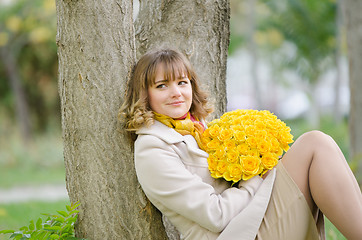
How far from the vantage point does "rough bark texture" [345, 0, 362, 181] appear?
554cm

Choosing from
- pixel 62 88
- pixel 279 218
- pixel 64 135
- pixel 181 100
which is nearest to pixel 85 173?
pixel 64 135

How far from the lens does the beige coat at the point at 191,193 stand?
7.75ft

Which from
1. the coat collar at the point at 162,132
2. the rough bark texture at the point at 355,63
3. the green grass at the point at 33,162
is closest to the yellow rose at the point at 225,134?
the coat collar at the point at 162,132

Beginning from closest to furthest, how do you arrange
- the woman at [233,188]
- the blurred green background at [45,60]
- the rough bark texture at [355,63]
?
the woman at [233,188], the rough bark texture at [355,63], the blurred green background at [45,60]

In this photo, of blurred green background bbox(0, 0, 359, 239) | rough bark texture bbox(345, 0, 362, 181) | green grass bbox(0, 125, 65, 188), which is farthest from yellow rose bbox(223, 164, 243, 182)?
blurred green background bbox(0, 0, 359, 239)

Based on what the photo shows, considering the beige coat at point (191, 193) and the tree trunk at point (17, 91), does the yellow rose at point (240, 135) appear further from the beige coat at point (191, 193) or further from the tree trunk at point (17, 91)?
the tree trunk at point (17, 91)

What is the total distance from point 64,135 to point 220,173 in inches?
38.0

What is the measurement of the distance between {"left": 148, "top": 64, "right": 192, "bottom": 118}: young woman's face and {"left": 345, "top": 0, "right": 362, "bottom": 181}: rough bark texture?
3.57 metres

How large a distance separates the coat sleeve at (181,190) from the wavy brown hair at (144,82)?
0.12 m

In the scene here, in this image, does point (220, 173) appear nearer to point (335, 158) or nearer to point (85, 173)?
point (335, 158)

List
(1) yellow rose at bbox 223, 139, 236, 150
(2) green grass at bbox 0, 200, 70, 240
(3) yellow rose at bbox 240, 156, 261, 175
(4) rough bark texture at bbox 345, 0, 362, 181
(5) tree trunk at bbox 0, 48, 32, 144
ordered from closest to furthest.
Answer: (3) yellow rose at bbox 240, 156, 261, 175 < (1) yellow rose at bbox 223, 139, 236, 150 < (2) green grass at bbox 0, 200, 70, 240 < (4) rough bark texture at bbox 345, 0, 362, 181 < (5) tree trunk at bbox 0, 48, 32, 144

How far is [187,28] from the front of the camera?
326 centimetres

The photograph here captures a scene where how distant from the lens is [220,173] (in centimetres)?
251

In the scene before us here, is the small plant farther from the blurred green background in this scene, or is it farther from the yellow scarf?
the blurred green background
